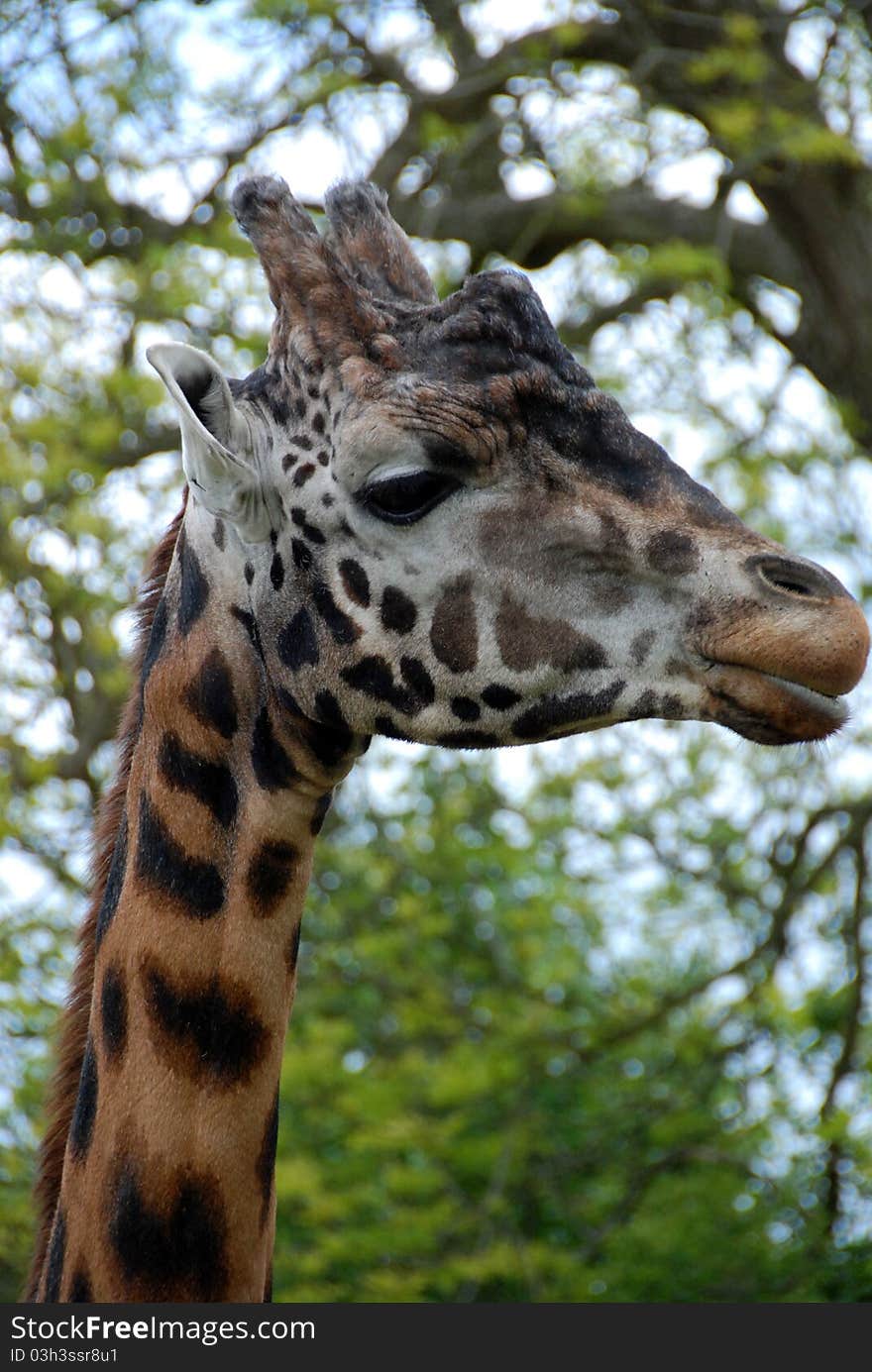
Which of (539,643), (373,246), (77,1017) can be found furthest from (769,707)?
(77,1017)

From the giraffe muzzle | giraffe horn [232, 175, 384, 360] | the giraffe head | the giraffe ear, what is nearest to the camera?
the giraffe muzzle

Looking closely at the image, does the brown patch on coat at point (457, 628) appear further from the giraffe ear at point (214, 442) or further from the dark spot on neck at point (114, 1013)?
the dark spot on neck at point (114, 1013)

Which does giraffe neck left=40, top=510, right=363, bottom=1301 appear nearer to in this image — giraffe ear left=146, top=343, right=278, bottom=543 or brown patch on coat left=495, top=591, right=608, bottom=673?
giraffe ear left=146, top=343, right=278, bottom=543

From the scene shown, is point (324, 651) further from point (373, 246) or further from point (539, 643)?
point (373, 246)

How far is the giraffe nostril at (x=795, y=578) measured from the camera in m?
3.56

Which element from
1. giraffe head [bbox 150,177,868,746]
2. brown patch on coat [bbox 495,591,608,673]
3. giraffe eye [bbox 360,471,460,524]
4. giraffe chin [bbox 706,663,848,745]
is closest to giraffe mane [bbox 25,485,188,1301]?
giraffe head [bbox 150,177,868,746]

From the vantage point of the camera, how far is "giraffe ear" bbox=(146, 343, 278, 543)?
3803 millimetres

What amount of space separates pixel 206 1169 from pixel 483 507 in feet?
5.62

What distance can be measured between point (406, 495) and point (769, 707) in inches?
39.6

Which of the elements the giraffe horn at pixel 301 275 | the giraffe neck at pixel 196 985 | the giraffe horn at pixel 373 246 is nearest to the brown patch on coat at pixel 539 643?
the giraffe neck at pixel 196 985

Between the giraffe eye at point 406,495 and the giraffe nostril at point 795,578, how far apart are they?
2.51 ft

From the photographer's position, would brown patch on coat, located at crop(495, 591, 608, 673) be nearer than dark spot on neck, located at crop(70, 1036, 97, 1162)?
Yes

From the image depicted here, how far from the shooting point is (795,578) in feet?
11.7

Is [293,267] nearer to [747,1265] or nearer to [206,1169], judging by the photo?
[206,1169]
